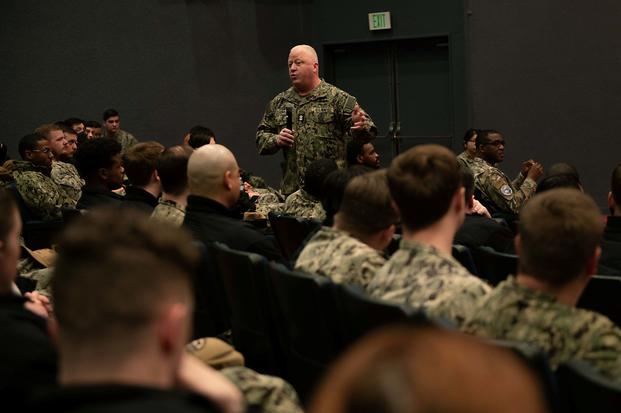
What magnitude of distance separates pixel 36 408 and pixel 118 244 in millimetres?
281

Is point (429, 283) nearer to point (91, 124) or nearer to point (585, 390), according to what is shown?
point (585, 390)

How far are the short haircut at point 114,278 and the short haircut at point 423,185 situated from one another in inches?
53.5

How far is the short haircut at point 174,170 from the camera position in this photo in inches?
181

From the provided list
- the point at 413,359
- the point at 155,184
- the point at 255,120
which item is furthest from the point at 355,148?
the point at 413,359

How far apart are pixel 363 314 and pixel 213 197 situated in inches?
72.1

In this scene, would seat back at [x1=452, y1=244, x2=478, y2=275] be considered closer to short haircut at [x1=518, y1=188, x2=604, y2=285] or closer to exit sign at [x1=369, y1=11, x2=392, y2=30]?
short haircut at [x1=518, y1=188, x2=604, y2=285]

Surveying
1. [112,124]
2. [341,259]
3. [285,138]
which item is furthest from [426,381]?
[112,124]

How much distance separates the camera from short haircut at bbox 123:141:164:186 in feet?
16.6

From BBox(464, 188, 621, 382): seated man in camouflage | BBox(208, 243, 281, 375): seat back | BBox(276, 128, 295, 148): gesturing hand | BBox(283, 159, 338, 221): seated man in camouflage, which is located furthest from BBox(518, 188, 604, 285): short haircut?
BBox(276, 128, 295, 148): gesturing hand

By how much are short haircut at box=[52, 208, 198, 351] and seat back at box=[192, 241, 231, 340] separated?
232 cm

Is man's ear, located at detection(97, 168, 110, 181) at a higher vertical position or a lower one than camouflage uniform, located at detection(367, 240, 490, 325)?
lower

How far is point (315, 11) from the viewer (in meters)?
11.5

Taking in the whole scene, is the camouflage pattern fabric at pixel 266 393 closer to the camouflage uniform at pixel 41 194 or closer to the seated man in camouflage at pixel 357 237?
the seated man in camouflage at pixel 357 237

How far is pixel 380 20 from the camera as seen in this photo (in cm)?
1097
